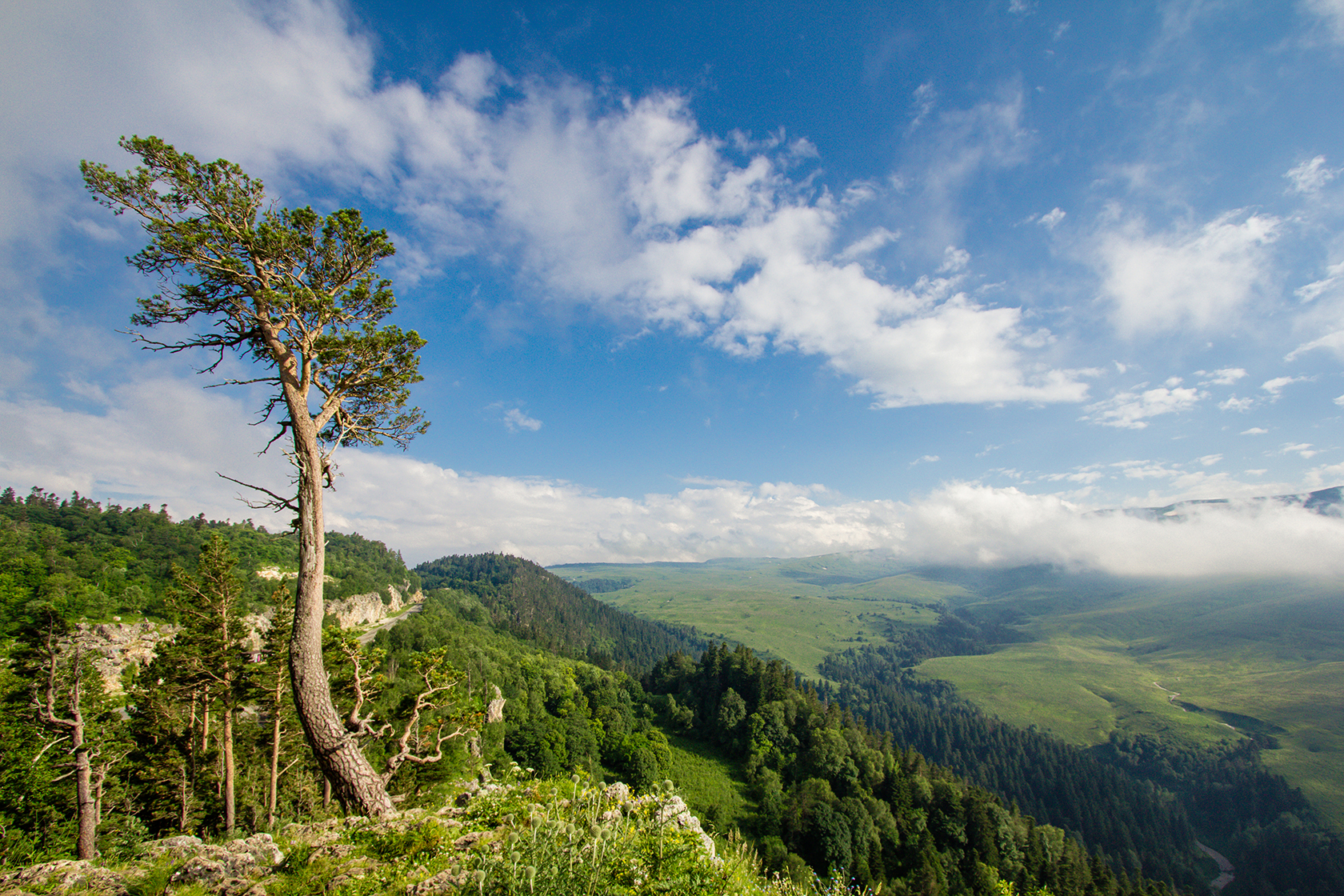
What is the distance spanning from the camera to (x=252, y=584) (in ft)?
287

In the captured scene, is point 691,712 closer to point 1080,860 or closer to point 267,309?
point 1080,860

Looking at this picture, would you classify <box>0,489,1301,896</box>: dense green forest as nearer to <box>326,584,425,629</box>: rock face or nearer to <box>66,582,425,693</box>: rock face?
<box>66,582,425,693</box>: rock face

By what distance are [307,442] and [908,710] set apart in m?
195

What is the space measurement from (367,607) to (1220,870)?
195805 mm

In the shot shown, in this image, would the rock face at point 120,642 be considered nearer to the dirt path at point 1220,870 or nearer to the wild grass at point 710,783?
the wild grass at point 710,783

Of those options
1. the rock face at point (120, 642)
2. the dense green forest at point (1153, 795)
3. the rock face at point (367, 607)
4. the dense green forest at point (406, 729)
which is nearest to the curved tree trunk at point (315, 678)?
the dense green forest at point (406, 729)

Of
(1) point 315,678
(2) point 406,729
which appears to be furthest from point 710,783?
(1) point 315,678

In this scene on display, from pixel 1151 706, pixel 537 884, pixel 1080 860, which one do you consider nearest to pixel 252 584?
pixel 537 884

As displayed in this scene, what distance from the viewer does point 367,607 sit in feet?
331

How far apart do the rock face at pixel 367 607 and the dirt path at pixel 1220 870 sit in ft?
578

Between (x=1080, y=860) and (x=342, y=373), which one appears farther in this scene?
(x=1080, y=860)

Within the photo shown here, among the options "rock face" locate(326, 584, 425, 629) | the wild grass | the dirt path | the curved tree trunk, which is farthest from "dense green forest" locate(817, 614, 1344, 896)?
the curved tree trunk

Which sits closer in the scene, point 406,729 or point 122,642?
point 406,729

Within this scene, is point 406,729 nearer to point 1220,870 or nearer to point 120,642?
point 120,642
